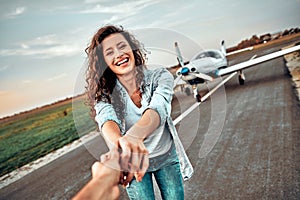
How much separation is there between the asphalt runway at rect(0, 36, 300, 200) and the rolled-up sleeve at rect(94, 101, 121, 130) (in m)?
0.31

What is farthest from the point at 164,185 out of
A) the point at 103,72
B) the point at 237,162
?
the point at 237,162

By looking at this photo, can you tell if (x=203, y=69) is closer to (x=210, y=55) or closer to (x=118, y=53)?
(x=210, y=55)

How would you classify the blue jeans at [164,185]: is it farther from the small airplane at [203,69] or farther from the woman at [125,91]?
the small airplane at [203,69]

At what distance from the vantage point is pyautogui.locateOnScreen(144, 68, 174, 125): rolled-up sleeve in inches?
34.4

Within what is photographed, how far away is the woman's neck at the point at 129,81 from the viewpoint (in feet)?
3.11

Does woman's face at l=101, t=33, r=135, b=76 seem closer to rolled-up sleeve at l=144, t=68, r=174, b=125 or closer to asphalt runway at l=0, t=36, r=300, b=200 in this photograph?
rolled-up sleeve at l=144, t=68, r=174, b=125

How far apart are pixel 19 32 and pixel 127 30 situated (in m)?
1.12

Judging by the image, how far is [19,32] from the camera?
174cm

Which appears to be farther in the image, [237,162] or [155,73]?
[237,162]

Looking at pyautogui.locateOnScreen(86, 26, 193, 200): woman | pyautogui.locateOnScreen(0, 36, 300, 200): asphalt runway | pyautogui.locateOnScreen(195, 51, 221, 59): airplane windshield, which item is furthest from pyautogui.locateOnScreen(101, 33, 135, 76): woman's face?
pyautogui.locateOnScreen(195, 51, 221, 59): airplane windshield

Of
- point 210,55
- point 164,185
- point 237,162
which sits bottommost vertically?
point 237,162

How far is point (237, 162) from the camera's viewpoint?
378cm

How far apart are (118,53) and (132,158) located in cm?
39

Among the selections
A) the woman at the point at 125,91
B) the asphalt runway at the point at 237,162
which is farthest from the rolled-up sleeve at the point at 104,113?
the asphalt runway at the point at 237,162
